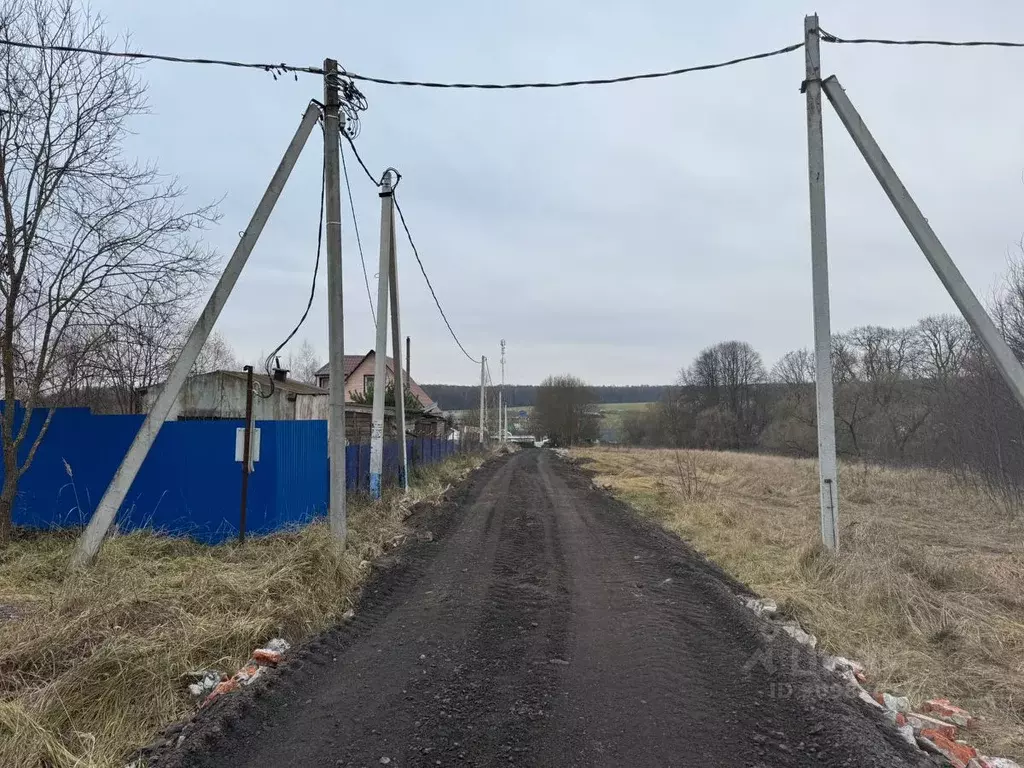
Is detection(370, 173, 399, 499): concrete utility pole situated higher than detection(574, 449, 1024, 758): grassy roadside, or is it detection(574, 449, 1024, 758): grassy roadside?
detection(370, 173, 399, 499): concrete utility pole

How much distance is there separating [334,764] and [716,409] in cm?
7469

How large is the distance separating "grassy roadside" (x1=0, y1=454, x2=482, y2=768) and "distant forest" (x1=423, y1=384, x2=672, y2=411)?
220 feet

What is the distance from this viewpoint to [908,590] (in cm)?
625

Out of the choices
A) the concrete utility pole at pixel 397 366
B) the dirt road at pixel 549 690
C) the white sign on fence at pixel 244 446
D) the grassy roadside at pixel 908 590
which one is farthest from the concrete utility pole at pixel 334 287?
the concrete utility pole at pixel 397 366

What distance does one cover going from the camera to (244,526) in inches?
344

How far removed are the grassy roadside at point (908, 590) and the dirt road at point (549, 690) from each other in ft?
2.10

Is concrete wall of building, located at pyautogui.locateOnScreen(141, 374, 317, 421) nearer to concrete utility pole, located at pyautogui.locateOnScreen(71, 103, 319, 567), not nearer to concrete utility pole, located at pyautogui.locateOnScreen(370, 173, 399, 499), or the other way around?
concrete utility pole, located at pyautogui.locateOnScreen(370, 173, 399, 499)

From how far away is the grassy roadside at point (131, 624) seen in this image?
3576mm

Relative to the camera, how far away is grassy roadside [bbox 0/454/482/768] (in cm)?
358

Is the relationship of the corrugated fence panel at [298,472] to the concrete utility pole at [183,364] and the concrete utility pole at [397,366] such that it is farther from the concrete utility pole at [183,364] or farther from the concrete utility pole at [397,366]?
the concrete utility pole at [397,366]

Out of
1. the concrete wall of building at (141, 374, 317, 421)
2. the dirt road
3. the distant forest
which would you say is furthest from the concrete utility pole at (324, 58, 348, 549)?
the distant forest

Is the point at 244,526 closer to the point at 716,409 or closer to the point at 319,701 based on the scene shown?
the point at 319,701

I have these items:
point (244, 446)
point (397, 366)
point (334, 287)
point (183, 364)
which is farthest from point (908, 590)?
point (397, 366)

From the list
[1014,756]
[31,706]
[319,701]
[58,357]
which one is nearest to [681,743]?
[1014,756]
